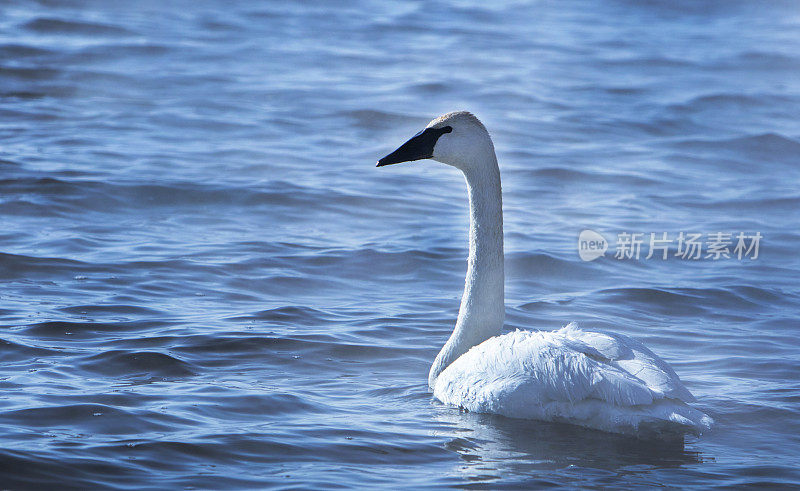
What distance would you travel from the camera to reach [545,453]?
617cm

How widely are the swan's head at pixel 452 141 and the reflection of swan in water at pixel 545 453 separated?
152cm

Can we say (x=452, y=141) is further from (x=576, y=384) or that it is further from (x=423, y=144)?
(x=576, y=384)

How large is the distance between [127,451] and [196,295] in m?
3.35

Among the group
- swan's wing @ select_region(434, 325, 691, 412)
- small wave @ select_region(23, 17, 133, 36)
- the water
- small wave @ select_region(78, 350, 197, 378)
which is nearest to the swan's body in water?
swan's wing @ select_region(434, 325, 691, 412)

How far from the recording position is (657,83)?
62.4 ft

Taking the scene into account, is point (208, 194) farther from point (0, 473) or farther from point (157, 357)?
point (0, 473)

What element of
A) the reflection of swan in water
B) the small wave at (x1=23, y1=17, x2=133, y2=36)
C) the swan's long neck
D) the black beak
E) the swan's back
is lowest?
the reflection of swan in water

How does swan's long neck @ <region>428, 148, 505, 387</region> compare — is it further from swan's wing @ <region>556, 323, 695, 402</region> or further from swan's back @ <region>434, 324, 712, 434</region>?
swan's wing @ <region>556, 323, 695, 402</region>

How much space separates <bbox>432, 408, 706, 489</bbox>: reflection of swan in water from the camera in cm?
585

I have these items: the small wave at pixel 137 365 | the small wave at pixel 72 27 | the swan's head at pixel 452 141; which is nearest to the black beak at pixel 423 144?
the swan's head at pixel 452 141

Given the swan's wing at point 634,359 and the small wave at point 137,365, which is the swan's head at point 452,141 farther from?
the small wave at point 137,365

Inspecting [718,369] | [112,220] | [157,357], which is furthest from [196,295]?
[718,369]

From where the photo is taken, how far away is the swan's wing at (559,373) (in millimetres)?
6223

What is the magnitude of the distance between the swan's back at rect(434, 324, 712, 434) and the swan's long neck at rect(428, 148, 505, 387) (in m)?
0.48
